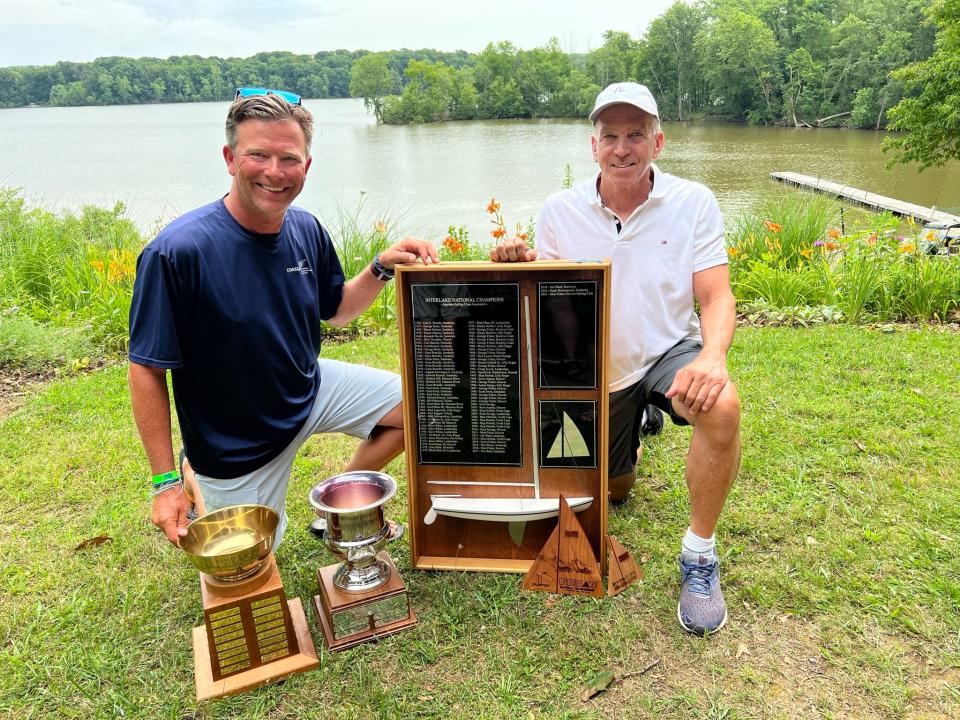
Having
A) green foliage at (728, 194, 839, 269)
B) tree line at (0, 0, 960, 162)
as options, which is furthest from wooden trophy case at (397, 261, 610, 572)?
tree line at (0, 0, 960, 162)

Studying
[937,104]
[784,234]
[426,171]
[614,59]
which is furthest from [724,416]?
[614,59]

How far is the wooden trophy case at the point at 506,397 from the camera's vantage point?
2463 mm

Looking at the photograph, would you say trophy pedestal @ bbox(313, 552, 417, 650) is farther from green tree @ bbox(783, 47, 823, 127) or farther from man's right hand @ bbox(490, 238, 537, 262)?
green tree @ bbox(783, 47, 823, 127)

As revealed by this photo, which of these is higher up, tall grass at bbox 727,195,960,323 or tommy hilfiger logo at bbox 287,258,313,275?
tommy hilfiger logo at bbox 287,258,313,275

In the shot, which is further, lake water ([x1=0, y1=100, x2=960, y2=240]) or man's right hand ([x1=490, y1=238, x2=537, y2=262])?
lake water ([x1=0, y1=100, x2=960, y2=240])

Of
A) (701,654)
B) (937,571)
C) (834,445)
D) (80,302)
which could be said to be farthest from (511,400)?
(80,302)

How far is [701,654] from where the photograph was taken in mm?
2270

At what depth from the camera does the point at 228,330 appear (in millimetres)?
2338

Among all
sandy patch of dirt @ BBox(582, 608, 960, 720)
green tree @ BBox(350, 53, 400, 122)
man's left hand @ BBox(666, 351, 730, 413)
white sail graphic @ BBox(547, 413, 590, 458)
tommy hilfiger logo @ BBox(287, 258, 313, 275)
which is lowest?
sandy patch of dirt @ BBox(582, 608, 960, 720)

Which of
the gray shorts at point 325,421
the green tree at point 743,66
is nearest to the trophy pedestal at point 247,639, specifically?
the gray shorts at point 325,421

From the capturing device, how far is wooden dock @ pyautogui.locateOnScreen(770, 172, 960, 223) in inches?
489

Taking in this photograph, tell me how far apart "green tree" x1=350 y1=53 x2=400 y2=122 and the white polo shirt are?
160 feet

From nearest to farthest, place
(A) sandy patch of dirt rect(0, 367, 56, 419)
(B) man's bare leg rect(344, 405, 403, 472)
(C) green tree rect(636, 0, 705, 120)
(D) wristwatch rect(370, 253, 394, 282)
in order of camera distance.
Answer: (D) wristwatch rect(370, 253, 394, 282), (B) man's bare leg rect(344, 405, 403, 472), (A) sandy patch of dirt rect(0, 367, 56, 419), (C) green tree rect(636, 0, 705, 120)

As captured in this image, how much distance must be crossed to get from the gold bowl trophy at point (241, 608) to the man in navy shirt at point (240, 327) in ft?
0.46
